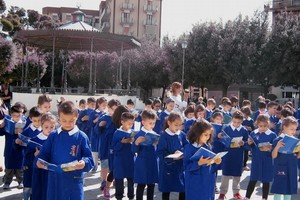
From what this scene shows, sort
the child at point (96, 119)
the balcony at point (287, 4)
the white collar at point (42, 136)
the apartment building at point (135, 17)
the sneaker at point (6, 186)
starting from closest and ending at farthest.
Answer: the white collar at point (42, 136), the sneaker at point (6, 186), the child at point (96, 119), the balcony at point (287, 4), the apartment building at point (135, 17)

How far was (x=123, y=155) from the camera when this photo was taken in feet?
22.7

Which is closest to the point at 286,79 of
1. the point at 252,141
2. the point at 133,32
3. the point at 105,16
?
the point at 252,141

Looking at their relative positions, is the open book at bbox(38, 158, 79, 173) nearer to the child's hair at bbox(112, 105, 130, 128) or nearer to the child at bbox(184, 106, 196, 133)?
the child's hair at bbox(112, 105, 130, 128)

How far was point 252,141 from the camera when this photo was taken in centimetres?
721

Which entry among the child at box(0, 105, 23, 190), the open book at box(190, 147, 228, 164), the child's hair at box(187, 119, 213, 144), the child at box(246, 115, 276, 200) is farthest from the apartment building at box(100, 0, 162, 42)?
the open book at box(190, 147, 228, 164)

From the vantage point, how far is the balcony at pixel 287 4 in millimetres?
47156

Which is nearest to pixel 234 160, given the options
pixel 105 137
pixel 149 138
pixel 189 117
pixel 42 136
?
pixel 189 117

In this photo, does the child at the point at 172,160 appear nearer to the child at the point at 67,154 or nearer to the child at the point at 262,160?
the child at the point at 262,160

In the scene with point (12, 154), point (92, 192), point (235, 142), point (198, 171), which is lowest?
point (92, 192)

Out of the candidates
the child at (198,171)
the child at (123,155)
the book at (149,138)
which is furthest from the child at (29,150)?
the child at (198,171)

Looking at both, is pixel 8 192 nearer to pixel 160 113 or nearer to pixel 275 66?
pixel 160 113

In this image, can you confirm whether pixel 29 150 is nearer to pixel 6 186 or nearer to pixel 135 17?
pixel 6 186

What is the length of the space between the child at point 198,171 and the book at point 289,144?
145 centimetres

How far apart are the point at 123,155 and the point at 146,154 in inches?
21.7
